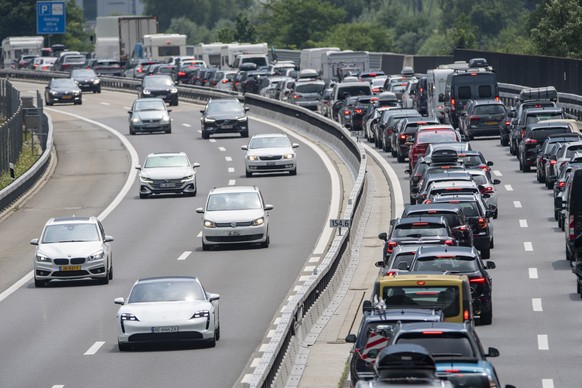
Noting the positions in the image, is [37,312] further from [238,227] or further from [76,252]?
[238,227]

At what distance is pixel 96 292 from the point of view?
115ft

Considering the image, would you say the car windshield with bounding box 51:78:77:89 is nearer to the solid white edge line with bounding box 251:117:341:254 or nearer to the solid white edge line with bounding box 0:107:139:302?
the solid white edge line with bounding box 0:107:139:302

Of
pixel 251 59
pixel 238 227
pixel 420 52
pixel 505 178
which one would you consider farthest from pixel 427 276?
pixel 420 52

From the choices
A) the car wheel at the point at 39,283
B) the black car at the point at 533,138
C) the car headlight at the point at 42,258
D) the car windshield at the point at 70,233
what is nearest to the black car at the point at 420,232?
the car windshield at the point at 70,233

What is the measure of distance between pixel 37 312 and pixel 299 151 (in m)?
35.6

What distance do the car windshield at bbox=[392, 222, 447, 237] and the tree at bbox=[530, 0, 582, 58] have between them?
61263mm

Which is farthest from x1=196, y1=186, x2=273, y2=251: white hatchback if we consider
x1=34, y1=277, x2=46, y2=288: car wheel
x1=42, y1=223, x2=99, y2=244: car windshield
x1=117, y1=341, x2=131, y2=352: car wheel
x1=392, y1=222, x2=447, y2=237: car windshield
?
x1=117, y1=341, x2=131, y2=352: car wheel

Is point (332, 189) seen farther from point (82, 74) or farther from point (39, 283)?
point (82, 74)

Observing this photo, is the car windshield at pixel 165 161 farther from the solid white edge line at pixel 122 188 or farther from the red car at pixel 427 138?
the red car at pixel 427 138

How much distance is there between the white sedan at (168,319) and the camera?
1047 inches

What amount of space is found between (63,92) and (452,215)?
2637 inches

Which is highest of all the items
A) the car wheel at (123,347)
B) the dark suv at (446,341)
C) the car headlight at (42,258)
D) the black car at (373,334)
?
the dark suv at (446,341)

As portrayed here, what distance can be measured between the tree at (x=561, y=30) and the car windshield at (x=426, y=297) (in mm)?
70117

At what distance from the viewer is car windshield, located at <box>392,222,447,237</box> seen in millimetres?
32094
